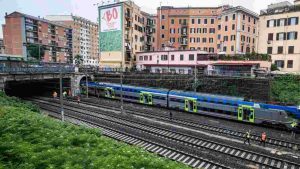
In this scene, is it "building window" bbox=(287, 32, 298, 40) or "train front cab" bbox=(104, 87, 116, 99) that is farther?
"building window" bbox=(287, 32, 298, 40)

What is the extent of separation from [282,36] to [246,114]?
27.7 meters

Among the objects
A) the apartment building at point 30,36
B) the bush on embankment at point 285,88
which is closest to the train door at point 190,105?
the bush on embankment at point 285,88

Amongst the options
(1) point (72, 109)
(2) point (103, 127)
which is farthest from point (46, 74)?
(2) point (103, 127)

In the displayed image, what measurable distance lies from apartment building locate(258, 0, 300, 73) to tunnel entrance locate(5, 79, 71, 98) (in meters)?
43.0

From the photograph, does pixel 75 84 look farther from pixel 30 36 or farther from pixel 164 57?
pixel 30 36

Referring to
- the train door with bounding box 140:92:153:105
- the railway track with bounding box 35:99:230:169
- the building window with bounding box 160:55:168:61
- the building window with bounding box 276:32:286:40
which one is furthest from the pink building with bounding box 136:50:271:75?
the railway track with bounding box 35:99:230:169

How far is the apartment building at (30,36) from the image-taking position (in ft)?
268

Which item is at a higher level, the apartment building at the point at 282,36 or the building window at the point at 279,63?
the apartment building at the point at 282,36

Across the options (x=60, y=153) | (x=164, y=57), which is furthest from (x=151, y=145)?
(x=164, y=57)

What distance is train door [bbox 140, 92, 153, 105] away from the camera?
3608cm

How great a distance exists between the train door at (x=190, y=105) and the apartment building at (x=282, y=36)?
2608 centimetres

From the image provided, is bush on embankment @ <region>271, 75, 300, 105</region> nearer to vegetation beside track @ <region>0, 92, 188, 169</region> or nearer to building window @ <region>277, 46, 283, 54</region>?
building window @ <region>277, 46, 283, 54</region>

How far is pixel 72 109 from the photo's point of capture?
3425 centimetres

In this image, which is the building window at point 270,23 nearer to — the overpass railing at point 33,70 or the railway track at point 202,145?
the railway track at point 202,145
